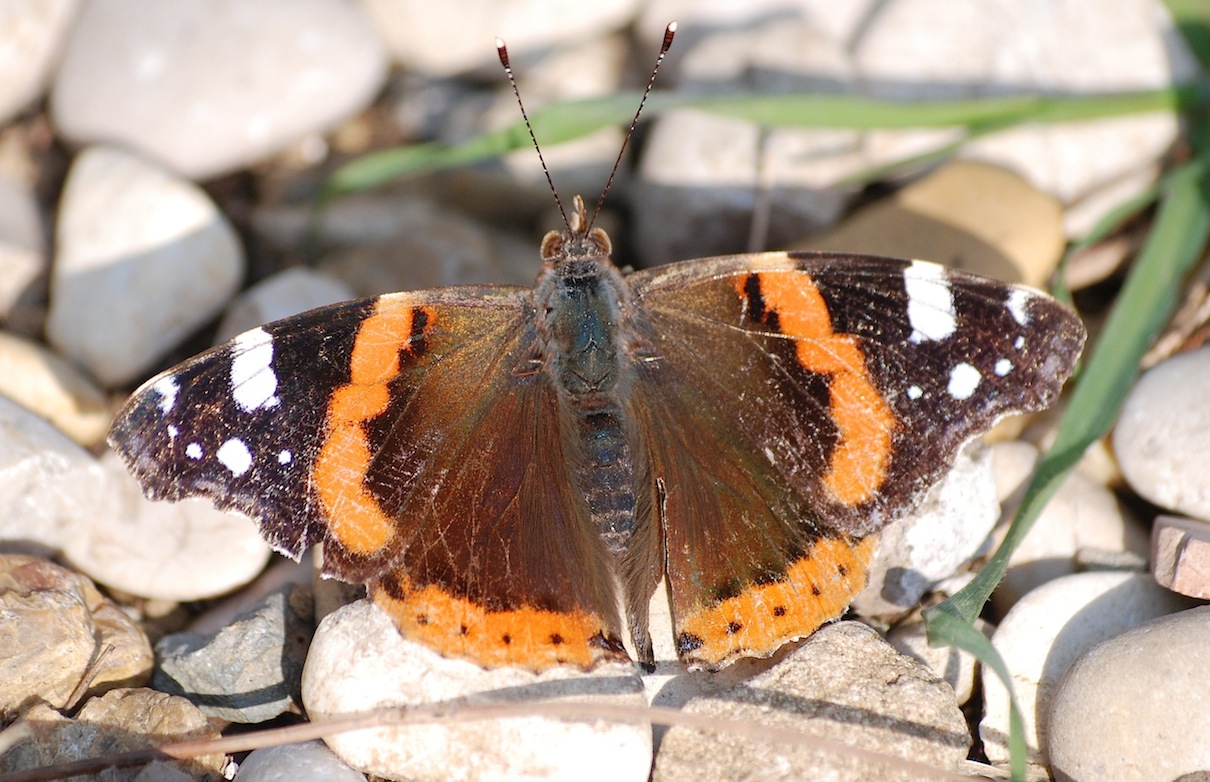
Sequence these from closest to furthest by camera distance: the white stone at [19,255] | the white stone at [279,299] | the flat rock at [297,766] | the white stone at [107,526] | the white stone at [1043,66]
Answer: the flat rock at [297,766], the white stone at [107,526], the white stone at [279,299], the white stone at [19,255], the white stone at [1043,66]

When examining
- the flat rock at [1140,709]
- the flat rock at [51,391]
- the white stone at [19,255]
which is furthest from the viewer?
the white stone at [19,255]

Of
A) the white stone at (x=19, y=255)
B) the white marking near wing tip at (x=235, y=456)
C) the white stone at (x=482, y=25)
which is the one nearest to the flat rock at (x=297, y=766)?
the white marking near wing tip at (x=235, y=456)

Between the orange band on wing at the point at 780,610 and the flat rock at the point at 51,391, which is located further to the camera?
the flat rock at the point at 51,391

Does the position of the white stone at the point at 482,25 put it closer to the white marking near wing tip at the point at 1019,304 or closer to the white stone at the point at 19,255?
the white stone at the point at 19,255

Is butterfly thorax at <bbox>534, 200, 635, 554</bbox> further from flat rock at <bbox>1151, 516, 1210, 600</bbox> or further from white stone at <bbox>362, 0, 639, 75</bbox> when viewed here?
white stone at <bbox>362, 0, 639, 75</bbox>

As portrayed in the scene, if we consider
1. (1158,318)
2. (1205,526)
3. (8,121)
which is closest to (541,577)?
(1205,526)

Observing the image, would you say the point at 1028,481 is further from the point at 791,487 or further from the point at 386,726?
the point at 386,726

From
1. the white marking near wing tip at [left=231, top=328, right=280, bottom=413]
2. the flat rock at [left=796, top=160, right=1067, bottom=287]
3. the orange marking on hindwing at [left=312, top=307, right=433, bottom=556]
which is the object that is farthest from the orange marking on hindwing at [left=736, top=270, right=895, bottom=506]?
the white marking near wing tip at [left=231, top=328, right=280, bottom=413]
